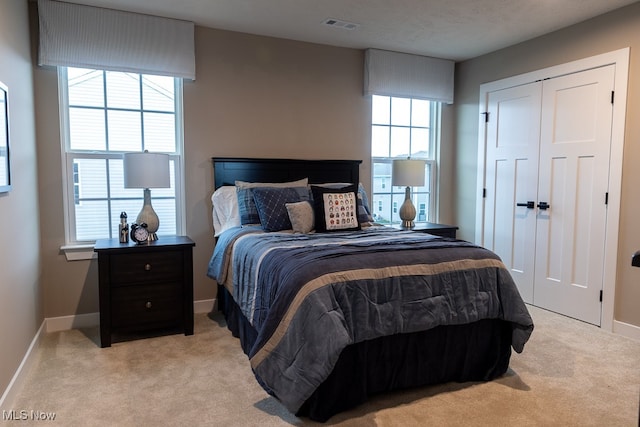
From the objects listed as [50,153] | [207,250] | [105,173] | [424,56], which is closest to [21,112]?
[50,153]

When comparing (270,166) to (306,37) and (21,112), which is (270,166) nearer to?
(306,37)

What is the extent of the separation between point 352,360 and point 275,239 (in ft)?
3.38

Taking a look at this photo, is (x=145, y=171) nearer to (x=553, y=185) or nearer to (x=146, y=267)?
A: (x=146, y=267)

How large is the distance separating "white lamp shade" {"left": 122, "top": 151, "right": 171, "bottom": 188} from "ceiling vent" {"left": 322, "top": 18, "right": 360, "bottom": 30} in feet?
5.73

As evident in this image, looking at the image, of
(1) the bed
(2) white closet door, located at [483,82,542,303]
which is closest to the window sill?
(1) the bed

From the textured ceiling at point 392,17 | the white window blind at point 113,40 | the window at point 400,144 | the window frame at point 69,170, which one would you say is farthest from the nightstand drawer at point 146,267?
the window at point 400,144

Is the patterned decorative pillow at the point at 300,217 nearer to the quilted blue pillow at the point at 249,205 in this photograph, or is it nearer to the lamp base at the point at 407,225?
the quilted blue pillow at the point at 249,205

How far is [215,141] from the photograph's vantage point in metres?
3.78

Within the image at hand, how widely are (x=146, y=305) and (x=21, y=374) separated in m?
0.84

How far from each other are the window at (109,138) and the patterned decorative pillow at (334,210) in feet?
4.17

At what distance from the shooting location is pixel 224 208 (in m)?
3.65

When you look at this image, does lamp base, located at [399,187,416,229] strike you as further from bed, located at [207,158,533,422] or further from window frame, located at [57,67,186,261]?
window frame, located at [57,67,186,261]

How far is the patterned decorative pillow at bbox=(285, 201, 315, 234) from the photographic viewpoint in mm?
3303

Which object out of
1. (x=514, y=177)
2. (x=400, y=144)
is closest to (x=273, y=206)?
(x=400, y=144)
